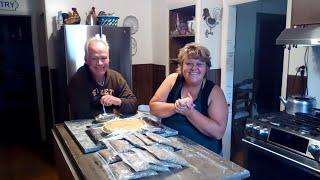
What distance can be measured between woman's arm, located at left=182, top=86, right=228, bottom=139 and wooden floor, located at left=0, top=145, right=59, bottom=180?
6.90 feet

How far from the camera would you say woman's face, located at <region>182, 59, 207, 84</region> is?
1631 millimetres

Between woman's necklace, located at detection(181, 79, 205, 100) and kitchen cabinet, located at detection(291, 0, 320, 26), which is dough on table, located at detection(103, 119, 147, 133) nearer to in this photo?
woman's necklace, located at detection(181, 79, 205, 100)

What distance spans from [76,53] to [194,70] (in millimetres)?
1807

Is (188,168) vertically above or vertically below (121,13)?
below

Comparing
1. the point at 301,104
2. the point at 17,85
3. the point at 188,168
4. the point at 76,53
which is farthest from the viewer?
the point at 17,85

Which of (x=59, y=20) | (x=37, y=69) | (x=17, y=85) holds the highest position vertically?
(x=59, y=20)

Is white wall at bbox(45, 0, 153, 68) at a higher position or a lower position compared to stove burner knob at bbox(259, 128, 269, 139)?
higher

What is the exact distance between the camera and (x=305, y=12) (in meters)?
1.74

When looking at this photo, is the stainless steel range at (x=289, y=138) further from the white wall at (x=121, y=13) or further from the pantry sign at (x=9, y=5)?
the pantry sign at (x=9, y=5)

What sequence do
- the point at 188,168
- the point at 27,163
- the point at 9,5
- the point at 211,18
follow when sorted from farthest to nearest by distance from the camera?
the point at 9,5 → the point at 27,163 → the point at 211,18 → the point at 188,168

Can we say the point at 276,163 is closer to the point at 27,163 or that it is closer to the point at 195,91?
the point at 195,91

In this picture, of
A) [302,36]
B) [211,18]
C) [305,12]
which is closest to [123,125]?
[302,36]

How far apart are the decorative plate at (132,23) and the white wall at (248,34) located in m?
1.37

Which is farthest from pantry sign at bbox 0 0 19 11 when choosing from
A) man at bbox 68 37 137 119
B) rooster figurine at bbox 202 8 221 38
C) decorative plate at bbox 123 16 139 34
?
rooster figurine at bbox 202 8 221 38
